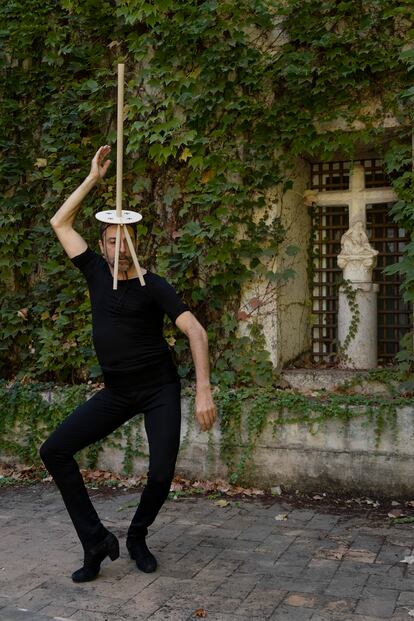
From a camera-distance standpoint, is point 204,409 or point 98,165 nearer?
point 204,409

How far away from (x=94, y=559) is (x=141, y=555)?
315mm

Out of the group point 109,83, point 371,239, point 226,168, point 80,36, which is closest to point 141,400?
point 226,168

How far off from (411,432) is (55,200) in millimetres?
3977

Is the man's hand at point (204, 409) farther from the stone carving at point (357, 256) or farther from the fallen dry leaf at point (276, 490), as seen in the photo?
the stone carving at point (357, 256)

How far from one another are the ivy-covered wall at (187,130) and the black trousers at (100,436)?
7.53 ft

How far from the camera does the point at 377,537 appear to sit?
4914 mm

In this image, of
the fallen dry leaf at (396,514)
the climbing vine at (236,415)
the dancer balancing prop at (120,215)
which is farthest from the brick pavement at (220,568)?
the dancer balancing prop at (120,215)

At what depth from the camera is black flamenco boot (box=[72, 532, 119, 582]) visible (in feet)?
13.6

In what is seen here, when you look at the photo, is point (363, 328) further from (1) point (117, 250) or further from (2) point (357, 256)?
(1) point (117, 250)

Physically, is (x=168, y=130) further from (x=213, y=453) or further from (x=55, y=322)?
(x=213, y=453)

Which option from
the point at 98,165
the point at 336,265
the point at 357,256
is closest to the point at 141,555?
the point at 98,165

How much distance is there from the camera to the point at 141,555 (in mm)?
4348

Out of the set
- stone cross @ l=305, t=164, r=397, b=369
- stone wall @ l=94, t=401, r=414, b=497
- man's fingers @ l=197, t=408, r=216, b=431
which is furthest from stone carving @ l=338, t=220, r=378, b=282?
man's fingers @ l=197, t=408, r=216, b=431

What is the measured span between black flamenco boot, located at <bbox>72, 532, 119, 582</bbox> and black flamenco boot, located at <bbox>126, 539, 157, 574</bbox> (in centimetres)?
20
